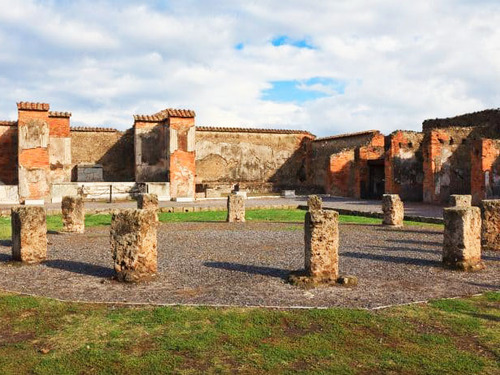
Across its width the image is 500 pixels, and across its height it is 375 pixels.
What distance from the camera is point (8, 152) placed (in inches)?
879

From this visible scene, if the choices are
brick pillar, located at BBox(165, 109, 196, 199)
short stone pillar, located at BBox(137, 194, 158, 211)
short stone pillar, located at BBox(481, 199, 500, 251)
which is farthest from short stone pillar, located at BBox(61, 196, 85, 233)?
brick pillar, located at BBox(165, 109, 196, 199)

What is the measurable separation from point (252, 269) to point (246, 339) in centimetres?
275

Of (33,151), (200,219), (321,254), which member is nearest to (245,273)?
(321,254)

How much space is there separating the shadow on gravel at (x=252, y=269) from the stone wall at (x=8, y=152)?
1888 centimetres

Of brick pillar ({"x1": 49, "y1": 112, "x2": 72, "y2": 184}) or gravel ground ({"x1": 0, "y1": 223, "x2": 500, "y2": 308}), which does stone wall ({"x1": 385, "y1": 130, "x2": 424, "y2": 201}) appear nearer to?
gravel ground ({"x1": 0, "y1": 223, "x2": 500, "y2": 308})

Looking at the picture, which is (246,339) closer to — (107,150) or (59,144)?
(59,144)

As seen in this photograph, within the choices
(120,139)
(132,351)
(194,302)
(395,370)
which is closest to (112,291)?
(194,302)

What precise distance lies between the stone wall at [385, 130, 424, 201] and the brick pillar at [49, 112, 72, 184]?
15166 millimetres

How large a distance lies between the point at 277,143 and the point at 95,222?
1708 centimetres

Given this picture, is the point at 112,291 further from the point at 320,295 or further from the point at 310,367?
the point at 310,367

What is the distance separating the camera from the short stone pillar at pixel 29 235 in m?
7.07

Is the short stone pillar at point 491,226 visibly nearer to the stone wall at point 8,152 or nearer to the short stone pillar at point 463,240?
the short stone pillar at point 463,240

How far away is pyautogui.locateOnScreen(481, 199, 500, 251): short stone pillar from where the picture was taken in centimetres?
828

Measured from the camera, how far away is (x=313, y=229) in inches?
233
